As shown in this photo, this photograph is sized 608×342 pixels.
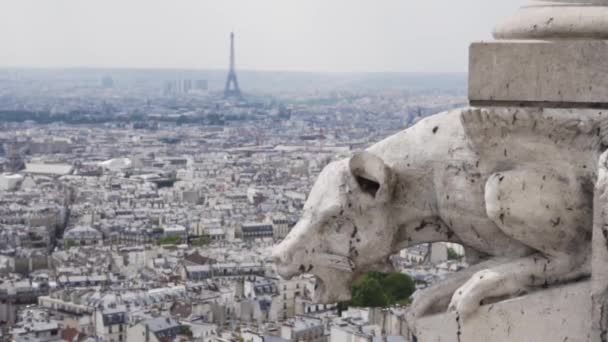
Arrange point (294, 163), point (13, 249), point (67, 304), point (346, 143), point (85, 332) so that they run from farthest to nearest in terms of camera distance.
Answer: point (346, 143) → point (294, 163) → point (13, 249) → point (67, 304) → point (85, 332)

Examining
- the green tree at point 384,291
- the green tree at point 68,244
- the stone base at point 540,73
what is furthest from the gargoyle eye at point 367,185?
the green tree at point 68,244

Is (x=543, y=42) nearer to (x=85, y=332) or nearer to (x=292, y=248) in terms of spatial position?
(x=292, y=248)

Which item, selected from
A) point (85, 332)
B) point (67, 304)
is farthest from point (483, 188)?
point (67, 304)

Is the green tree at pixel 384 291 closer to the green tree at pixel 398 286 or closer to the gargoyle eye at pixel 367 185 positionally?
the green tree at pixel 398 286

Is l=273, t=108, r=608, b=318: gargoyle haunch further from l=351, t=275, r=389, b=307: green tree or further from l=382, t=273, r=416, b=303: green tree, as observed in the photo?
l=382, t=273, r=416, b=303: green tree

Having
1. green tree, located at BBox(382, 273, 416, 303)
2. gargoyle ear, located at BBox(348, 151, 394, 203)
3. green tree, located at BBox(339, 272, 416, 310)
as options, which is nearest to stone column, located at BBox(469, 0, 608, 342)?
gargoyle ear, located at BBox(348, 151, 394, 203)

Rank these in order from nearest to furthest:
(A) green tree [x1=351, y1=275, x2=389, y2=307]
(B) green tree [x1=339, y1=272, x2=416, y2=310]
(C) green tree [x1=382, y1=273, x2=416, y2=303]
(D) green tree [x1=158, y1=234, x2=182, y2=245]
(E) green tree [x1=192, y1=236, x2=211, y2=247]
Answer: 1. (A) green tree [x1=351, y1=275, x2=389, y2=307]
2. (B) green tree [x1=339, y1=272, x2=416, y2=310]
3. (C) green tree [x1=382, y1=273, x2=416, y2=303]
4. (D) green tree [x1=158, y1=234, x2=182, y2=245]
5. (E) green tree [x1=192, y1=236, x2=211, y2=247]

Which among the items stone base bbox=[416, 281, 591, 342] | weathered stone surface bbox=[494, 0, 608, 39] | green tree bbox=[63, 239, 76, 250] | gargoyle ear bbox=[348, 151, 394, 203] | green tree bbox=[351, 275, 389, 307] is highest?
weathered stone surface bbox=[494, 0, 608, 39]
